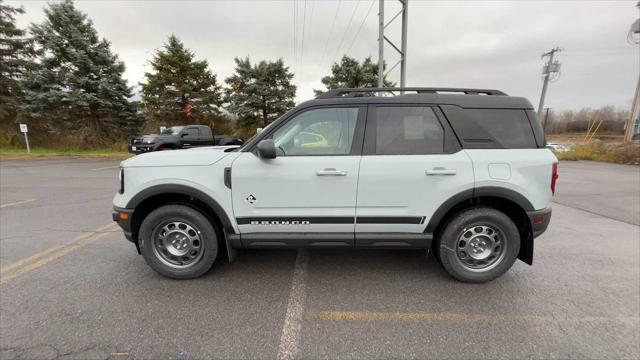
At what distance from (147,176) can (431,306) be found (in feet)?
10.0

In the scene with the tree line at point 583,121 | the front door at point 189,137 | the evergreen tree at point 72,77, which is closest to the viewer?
the front door at point 189,137

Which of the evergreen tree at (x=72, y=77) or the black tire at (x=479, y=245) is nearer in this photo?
the black tire at (x=479, y=245)

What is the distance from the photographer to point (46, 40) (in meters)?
18.2

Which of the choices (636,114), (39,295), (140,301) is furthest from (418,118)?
(636,114)

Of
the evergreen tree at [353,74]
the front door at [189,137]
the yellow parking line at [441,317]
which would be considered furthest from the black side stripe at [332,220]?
the evergreen tree at [353,74]

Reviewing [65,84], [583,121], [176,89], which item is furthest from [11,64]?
[583,121]

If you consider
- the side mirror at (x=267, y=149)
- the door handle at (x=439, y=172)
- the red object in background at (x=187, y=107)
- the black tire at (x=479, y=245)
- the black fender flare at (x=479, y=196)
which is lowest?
the black tire at (x=479, y=245)

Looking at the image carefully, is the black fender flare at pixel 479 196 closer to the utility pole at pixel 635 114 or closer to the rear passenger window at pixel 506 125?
the rear passenger window at pixel 506 125

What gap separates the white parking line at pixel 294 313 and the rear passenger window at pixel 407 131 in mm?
1591

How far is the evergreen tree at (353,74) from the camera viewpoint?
25.8m

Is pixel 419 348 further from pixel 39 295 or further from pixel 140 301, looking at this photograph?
pixel 39 295

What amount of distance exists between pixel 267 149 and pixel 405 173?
1.35 meters

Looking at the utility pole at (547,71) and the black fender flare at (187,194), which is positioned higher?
the utility pole at (547,71)

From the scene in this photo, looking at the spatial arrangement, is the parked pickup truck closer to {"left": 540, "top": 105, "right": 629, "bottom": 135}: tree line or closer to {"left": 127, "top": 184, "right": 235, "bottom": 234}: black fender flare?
{"left": 127, "top": 184, "right": 235, "bottom": 234}: black fender flare
